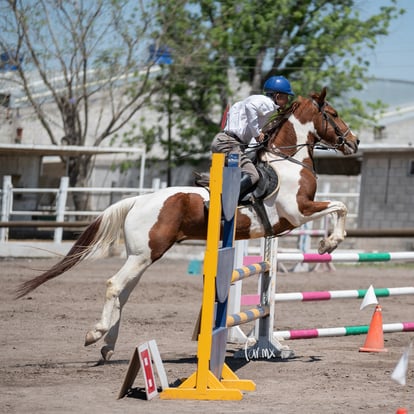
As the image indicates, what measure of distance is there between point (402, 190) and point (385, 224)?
1082 mm

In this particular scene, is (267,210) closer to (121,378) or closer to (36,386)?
(121,378)

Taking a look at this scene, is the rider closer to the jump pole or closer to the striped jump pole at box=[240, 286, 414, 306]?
the striped jump pole at box=[240, 286, 414, 306]

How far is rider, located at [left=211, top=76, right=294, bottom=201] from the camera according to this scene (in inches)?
277

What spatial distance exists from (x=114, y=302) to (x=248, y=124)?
1901mm

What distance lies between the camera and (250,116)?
7.11 meters

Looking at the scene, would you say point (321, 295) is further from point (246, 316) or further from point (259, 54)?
point (259, 54)

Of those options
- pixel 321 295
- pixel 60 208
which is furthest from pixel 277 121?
pixel 60 208

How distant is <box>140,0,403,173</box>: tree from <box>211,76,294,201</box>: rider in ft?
64.4

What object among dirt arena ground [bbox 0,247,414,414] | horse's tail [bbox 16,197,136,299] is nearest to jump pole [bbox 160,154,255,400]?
dirt arena ground [bbox 0,247,414,414]

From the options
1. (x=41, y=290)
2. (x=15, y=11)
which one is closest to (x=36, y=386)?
(x=41, y=290)

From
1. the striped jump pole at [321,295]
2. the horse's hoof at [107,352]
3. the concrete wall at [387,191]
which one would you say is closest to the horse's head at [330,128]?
the striped jump pole at [321,295]

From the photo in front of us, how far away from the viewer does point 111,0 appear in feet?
77.1

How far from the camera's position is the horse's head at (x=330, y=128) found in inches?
307

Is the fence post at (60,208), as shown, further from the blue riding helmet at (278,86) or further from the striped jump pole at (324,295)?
the blue riding helmet at (278,86)
